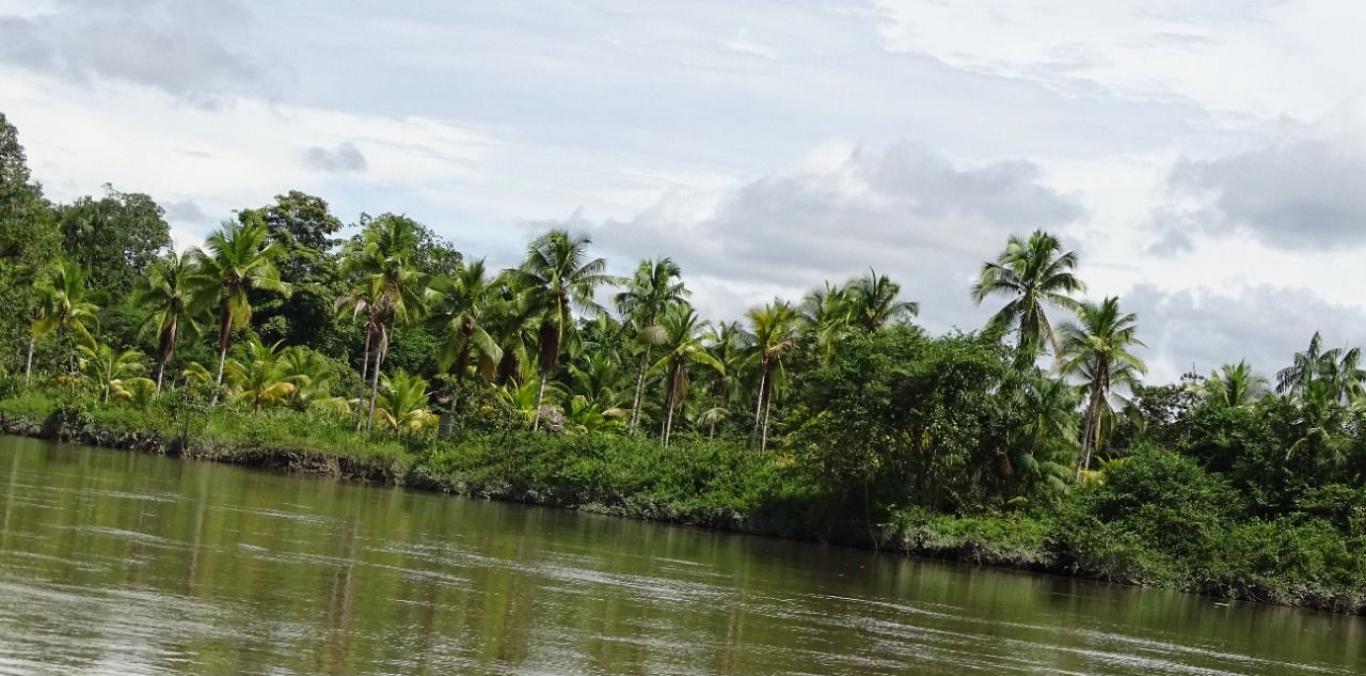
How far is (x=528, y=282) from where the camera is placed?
2325 inches

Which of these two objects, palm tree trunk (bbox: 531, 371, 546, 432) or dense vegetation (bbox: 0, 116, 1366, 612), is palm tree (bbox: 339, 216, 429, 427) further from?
palm tree trunk (bbox: 531, 371, 546, 432)

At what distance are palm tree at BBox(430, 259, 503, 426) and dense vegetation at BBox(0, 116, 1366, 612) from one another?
0.15 meters

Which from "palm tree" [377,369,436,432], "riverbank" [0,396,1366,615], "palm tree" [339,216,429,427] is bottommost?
"riverbank" [0,396,1366,615]

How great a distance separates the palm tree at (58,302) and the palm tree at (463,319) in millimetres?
16338

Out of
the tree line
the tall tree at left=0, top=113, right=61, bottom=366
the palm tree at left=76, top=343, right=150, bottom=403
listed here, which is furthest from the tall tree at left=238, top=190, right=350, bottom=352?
the tall tree at left=0, top=113, right=61, bottom=366

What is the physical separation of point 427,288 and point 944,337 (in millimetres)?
23496

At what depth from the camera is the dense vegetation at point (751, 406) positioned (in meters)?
45.0

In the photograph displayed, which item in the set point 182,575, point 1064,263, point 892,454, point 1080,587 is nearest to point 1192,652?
point 1080,587

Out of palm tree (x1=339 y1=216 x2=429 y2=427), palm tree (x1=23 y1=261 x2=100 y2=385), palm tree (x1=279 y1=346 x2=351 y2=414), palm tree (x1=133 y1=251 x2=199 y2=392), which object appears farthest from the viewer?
palm tree (x1=23 y1=261 x2=100 y2=385)

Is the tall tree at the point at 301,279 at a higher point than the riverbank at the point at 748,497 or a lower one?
higher

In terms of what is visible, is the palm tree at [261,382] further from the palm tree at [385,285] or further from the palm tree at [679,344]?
the palm tree at [679,344]

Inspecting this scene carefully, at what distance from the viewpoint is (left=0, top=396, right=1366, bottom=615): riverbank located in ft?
139

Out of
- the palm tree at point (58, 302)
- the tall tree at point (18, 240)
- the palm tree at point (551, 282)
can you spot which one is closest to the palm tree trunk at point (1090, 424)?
the palm tree at point (551, 282)

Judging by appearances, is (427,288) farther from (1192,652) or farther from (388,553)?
(1192,652)
